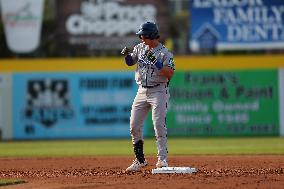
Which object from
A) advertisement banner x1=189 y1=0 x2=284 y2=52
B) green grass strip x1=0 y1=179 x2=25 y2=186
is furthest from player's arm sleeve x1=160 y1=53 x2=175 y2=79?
advertisement banner x1=189 y1=0 x2=284 y2=52

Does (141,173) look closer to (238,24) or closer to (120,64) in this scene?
(120,64)

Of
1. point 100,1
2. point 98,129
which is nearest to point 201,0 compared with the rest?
point 100,1

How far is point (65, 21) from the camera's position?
78.9 ft

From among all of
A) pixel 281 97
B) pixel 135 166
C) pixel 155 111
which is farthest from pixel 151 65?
pixel 281 97

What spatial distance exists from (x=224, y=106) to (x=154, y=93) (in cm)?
1261

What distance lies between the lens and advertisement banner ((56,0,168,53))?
23839 millimetres

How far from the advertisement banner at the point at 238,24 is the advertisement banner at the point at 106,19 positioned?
3.98 feet

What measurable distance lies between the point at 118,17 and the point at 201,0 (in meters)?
2.62

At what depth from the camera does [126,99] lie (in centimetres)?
2270

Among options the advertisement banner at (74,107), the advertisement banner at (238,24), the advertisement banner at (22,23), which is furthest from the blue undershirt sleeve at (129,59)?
the advertisement banner at (22,23)

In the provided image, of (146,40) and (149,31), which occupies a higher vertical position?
(149,31)

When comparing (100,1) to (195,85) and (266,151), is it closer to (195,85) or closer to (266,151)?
(195,85)

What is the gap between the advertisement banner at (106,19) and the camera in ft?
78.2

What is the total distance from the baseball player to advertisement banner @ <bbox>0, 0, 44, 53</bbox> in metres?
13.9
